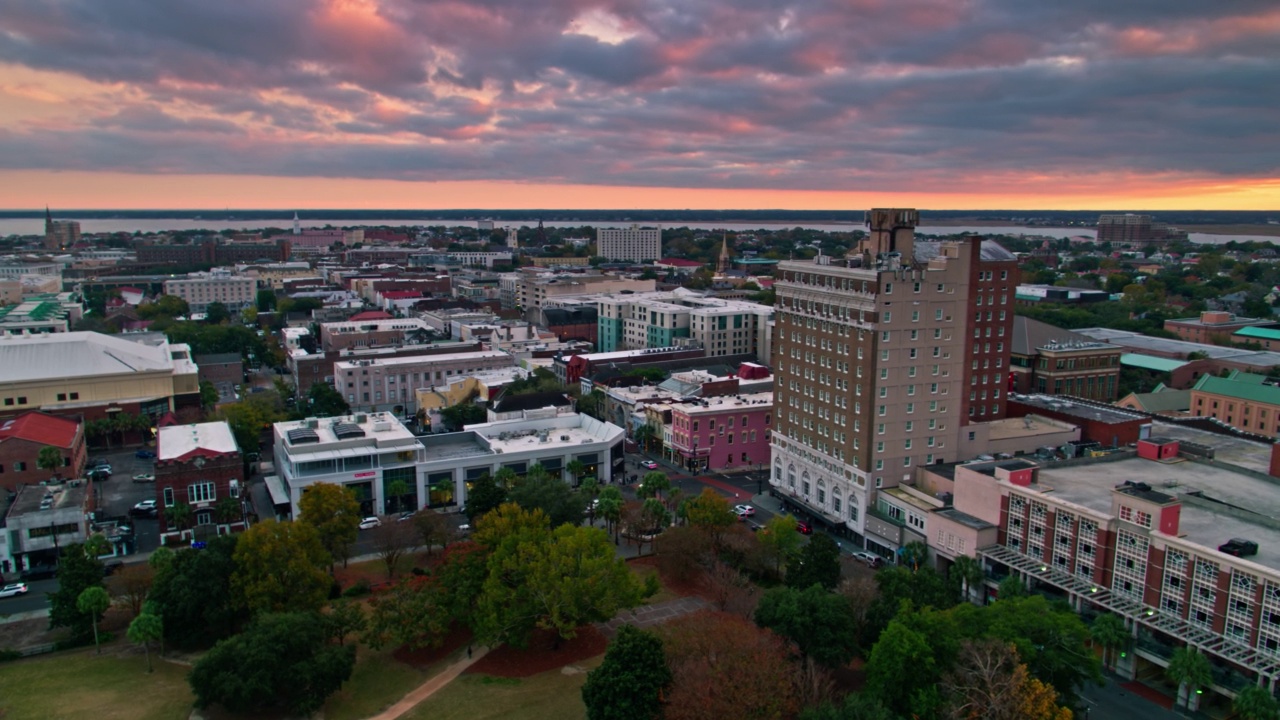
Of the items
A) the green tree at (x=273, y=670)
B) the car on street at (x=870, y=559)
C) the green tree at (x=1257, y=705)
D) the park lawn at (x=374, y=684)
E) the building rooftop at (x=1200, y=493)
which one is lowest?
the park lawn at (x=374, y=684)

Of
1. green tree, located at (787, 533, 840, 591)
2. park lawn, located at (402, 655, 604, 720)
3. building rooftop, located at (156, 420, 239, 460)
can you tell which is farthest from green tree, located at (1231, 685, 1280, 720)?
building rooftop, located at (156, 420, 239, 460)

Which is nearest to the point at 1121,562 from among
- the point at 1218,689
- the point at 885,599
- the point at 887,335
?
the point at 1218,689

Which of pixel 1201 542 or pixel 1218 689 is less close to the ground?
pixel 1201 542

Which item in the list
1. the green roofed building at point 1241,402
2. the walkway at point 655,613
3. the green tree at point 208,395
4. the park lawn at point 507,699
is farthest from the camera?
the green tree at point 208,395

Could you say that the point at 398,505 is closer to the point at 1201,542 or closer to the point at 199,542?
the point at 199,542

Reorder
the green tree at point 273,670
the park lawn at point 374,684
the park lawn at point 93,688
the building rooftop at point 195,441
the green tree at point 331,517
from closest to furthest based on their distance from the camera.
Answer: the green tree at point 273,670 < the park lawn at point 93,688 < the park lawn at point 374,684 < the green tree at point 331,517 < the building rooftop at point 195,441

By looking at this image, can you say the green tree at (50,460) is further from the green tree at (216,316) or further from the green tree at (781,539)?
the green tree at (216,316)

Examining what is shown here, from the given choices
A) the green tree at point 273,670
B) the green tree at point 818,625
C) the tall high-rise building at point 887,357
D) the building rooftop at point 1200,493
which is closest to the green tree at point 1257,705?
the building rooftop at point 1200,493
